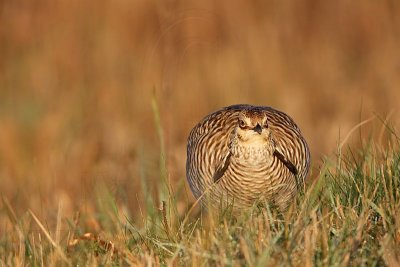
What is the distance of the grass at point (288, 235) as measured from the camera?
145 inches

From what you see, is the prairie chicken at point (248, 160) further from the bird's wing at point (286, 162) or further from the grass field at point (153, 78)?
the grass field at point (153, 78)

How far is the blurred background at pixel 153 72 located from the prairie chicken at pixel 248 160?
2777mm

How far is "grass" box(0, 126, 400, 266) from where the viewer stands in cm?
370

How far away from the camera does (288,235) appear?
3785mm

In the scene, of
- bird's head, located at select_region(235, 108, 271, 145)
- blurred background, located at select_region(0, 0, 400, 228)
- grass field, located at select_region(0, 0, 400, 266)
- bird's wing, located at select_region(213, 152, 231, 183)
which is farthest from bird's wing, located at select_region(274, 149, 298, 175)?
blurred background, located at select_region(0, 0, 400, 228)

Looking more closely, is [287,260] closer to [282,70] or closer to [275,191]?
[275,191]

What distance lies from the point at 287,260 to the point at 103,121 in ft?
19.6

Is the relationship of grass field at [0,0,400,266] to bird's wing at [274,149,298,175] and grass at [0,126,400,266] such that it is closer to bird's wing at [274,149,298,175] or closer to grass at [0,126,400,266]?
bird's wing at [274,149,298,175]

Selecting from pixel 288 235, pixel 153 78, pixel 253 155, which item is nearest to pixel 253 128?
pixel 253 155

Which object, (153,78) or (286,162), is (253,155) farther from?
(153,78)

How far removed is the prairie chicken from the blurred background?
2.78 meters

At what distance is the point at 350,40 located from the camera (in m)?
10.3

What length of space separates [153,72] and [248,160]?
16.9ft

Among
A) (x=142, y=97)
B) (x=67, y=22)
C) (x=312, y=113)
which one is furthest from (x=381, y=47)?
(x=67, y=22)
